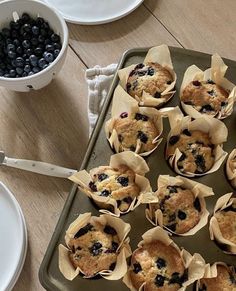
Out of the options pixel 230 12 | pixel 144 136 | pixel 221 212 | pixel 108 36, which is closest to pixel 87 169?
pixel 144 136

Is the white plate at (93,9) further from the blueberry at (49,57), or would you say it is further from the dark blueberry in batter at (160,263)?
the dark blueberry in batter at (160,263)

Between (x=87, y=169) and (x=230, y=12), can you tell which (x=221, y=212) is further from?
(x=230, y=12)

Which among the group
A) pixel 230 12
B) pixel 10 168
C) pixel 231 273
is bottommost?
pixel 10 168

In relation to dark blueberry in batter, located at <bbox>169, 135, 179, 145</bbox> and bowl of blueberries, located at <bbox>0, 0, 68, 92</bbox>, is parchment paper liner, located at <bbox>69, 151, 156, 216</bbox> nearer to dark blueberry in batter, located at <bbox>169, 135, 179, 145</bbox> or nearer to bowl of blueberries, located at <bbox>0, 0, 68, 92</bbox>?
dark blueberry in batter, located at <bbox>169, 135, 179, 145</bbox>

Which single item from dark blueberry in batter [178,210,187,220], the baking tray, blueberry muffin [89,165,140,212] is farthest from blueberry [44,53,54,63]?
dark blueberry in batter [178,210,187,220]

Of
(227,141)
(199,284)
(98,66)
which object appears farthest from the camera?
(98,66)
